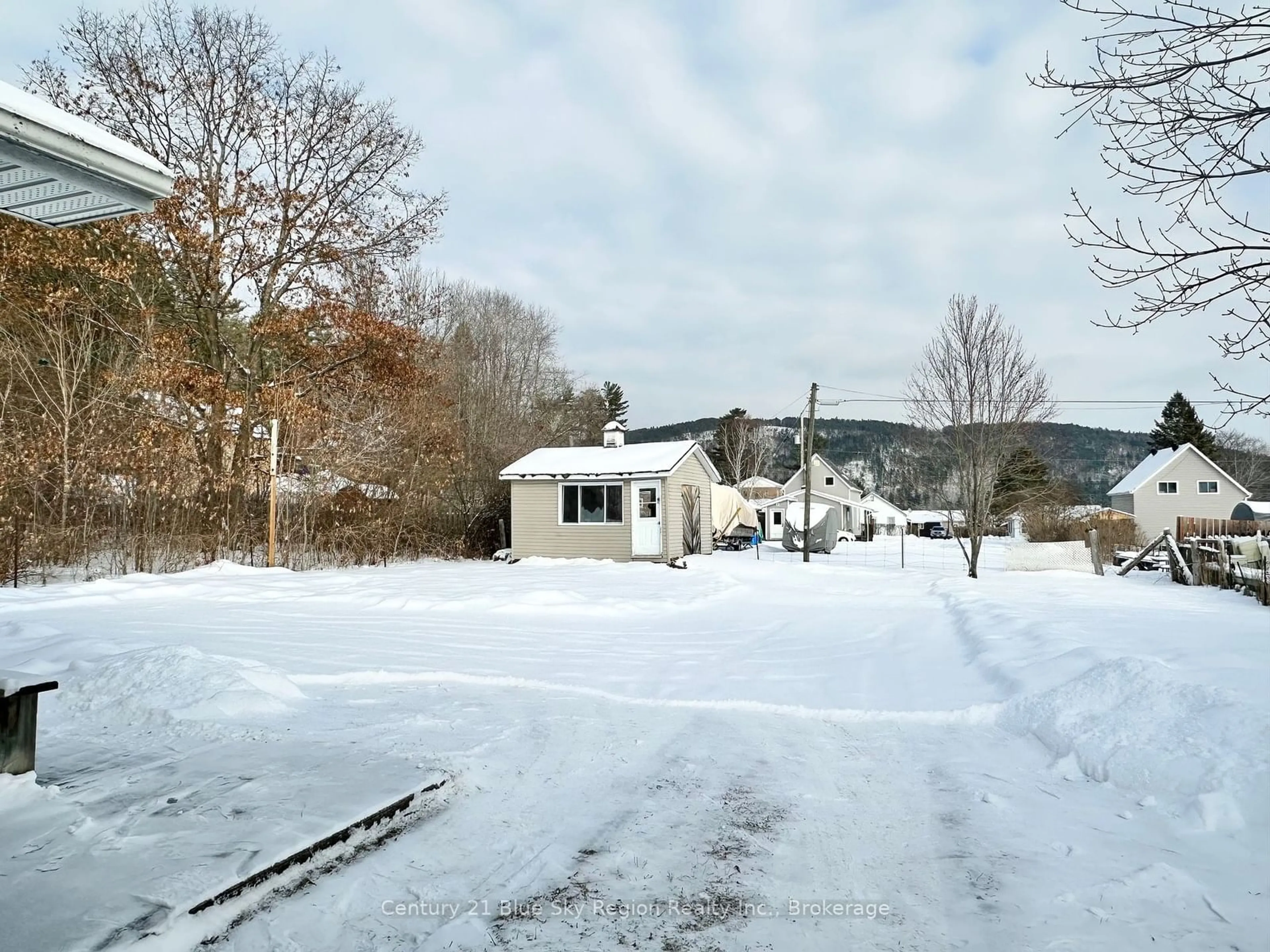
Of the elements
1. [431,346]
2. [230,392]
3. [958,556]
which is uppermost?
[431,346]

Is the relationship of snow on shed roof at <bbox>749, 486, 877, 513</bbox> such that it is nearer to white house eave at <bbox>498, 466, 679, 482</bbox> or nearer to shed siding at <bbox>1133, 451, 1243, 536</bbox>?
shed siding at <bbox>1133, 451, 1243, 536</bbox>

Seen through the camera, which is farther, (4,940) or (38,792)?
(38,792)

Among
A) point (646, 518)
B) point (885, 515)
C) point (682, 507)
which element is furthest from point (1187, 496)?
point (885, 515)

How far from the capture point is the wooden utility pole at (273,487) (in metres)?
15.8

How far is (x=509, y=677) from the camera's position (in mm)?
6270

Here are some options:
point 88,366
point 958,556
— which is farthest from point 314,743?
point 958,556

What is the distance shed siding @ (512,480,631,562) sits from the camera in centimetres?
2039

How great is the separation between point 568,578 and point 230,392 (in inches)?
323

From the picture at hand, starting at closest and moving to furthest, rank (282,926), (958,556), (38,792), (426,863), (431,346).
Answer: (282,926) < (426,863) < (38,792) < (431,346) < (958,556)

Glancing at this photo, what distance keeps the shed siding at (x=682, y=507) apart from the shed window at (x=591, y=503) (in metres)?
1.32

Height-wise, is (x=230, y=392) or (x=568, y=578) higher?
(x=230, y=392)

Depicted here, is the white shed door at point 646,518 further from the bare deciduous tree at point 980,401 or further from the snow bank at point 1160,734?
the snow bank at point 1160,734

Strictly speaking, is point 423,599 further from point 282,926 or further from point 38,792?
point 282,926

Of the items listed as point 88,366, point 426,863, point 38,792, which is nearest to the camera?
point 426,863
